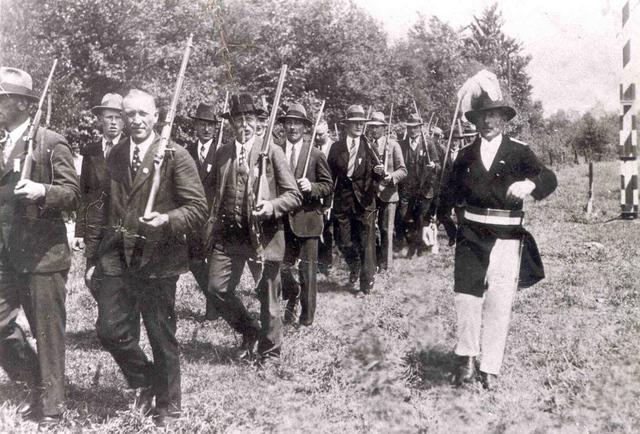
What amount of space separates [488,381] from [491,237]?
1.07 m

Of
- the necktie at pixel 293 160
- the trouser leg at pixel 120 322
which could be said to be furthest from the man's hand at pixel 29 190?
Answer: the necktie at pixel 293 160

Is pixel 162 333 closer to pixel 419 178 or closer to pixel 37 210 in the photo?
pixel 37 210

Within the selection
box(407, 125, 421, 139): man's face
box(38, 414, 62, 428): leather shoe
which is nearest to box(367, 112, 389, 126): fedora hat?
box(407, 125, 421, 139): man's face

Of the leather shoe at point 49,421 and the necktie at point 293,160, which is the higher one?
the necktie at point 293,160

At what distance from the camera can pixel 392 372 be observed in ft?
16.7

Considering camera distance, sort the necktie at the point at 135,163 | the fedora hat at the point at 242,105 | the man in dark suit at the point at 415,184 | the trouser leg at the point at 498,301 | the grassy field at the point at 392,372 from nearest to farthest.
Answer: the necktie at the point at 135,163 → the grassy field at the point at 392,372 → the trouser leg at the point at 498,301 → the fedora hat at the point at 242,105 → the man in dark suit at the point at 415,184

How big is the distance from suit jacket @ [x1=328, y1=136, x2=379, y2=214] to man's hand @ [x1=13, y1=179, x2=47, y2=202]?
476 cm

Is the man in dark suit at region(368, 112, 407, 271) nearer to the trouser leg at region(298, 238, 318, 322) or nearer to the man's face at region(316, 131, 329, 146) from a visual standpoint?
the man's face at region(316, 131, 329, 146)

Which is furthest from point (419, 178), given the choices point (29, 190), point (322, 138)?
point (29, 190)

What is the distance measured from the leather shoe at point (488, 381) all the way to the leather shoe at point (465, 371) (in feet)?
0.23

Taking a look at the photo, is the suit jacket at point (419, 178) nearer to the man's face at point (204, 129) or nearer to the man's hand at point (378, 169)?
the man's hand at point (378, 169)

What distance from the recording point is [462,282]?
195 inches

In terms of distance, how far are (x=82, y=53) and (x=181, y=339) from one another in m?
10.8

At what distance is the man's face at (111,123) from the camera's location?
6.03 m
